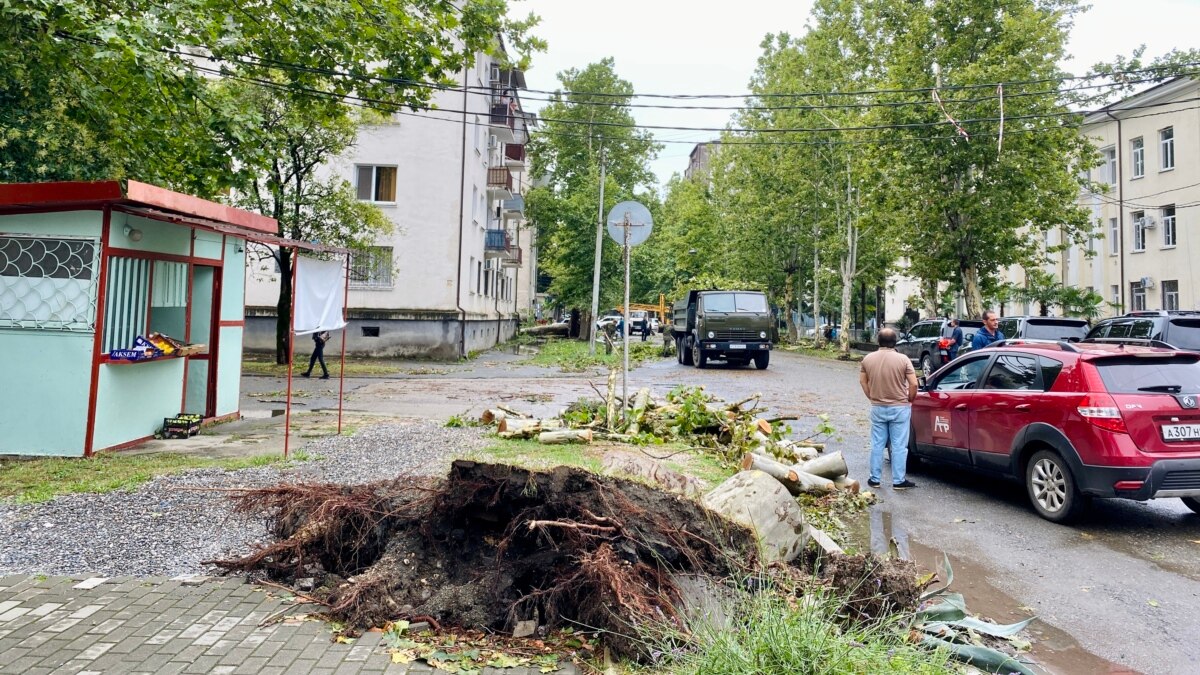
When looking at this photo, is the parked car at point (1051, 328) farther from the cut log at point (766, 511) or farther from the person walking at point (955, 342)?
the cut log at point (766, 511)

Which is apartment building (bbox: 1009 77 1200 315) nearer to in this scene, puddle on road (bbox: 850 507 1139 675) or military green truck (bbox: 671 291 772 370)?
military green truck (bbox: 671 291 772 370)

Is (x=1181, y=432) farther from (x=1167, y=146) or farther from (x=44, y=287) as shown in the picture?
(x=1167, y=146)

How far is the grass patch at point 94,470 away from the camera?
6.32m

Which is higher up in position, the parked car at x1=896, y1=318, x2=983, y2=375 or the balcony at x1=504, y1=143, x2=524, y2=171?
the balcony at x1=504, y1=143, x2=524, y2=171

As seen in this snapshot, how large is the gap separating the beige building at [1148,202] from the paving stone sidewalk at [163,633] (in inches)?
Answer: 1260

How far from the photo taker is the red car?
19.0ft

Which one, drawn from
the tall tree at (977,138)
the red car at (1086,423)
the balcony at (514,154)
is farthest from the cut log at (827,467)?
the balcony at (514,154)

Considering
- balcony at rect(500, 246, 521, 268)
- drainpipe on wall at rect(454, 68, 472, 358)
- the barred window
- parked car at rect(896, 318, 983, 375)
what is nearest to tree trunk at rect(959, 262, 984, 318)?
parked car at rect(896, 318, 983, 375)

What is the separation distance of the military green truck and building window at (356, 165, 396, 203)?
11999mm

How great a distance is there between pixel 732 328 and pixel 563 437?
1580cm

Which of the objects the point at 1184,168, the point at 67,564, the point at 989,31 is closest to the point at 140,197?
the point at 67,564

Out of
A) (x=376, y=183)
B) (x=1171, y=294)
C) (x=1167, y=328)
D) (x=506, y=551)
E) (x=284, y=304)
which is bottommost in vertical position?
(x=506, y=551)

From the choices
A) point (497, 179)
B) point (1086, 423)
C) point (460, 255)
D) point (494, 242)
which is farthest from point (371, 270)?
point (1086, 423)

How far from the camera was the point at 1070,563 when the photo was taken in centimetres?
537
